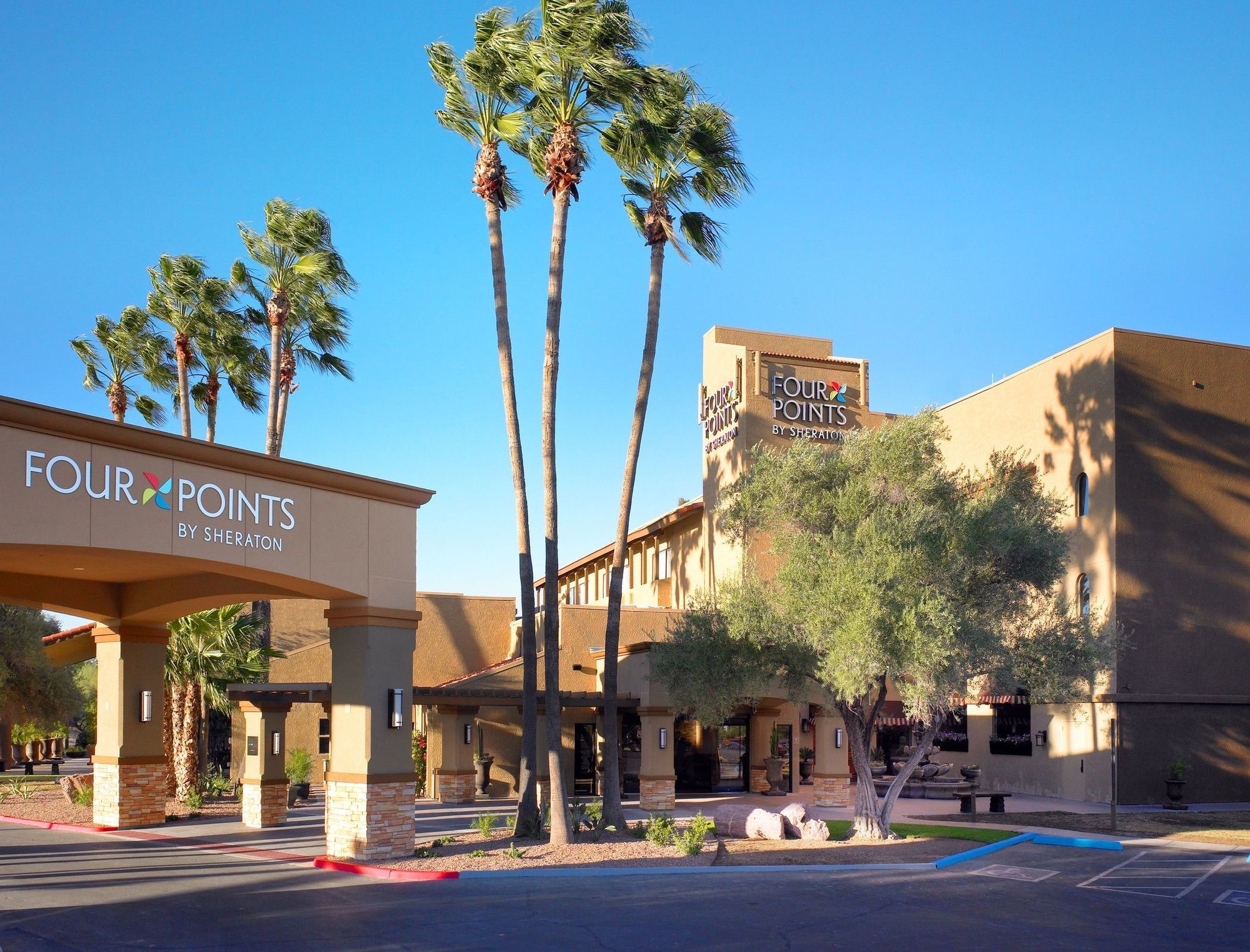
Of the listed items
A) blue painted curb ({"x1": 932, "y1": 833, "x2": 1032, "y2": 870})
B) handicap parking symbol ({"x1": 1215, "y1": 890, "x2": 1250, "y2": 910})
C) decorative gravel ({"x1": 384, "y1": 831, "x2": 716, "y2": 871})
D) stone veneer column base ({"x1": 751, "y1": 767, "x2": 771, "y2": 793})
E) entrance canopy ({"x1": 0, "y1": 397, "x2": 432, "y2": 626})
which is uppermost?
entrance canopy ({"x1": 0, "y1": 397, "x2": 432, "y2": 626})

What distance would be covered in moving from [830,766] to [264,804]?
13.3 meters

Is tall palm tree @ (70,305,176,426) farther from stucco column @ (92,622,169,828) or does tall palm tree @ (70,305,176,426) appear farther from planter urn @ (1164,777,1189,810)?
planter urn @ (1164,777,1189,810)

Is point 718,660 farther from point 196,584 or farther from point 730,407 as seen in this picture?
point 730,407

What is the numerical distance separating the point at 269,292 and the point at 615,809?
56.5 feet

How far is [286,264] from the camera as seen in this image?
2930 cm

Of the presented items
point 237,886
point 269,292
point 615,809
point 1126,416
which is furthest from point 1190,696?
point 269,292

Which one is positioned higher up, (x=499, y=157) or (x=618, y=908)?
(x=499, y=157)

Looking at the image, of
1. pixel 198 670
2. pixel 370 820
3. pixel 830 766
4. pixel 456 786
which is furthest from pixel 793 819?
pixel 198 670

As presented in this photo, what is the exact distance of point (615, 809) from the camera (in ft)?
69.2

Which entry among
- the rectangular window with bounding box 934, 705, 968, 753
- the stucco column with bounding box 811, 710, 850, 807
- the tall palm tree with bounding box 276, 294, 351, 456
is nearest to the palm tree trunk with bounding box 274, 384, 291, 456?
the tall palm tree with bounding box 276, 294, 351, 456

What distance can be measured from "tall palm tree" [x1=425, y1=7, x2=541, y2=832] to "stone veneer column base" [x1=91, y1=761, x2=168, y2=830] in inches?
316

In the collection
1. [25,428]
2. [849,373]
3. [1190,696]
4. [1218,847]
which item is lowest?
[1218,847]

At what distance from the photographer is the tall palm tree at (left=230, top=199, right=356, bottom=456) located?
28.7 metres

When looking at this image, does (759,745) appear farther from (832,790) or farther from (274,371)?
(274,371)
